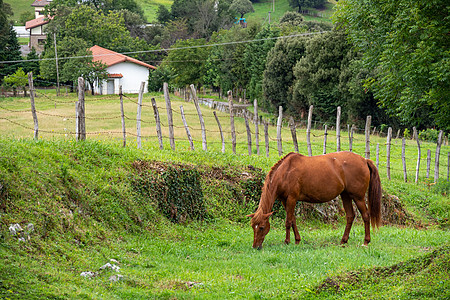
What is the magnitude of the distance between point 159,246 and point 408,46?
13.7m

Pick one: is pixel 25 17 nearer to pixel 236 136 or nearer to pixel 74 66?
pixel 74 66

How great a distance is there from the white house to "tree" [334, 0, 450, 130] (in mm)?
45863

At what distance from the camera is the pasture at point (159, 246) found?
23.4 ft

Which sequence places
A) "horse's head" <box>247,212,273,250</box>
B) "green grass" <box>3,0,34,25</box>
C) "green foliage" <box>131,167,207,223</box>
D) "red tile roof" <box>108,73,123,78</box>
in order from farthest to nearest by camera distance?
1. "green grass" <box>3,0,34,25</box>
2. "red tile roof" <box>108,73,123,78</box>
3. "green foliage" <box>131,167,207,223</box>
4. "horse's head" <box>247,212,273,250</box>

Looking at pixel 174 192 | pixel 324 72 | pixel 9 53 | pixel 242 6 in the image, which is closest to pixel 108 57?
pixel 9 53

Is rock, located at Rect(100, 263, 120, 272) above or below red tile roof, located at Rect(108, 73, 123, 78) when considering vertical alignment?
below

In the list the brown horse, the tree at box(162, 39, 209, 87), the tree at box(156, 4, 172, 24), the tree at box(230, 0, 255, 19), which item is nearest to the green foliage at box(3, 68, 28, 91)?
the tree at box(162, 39, 209, 87)

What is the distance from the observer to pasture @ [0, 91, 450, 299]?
7145 millimetres

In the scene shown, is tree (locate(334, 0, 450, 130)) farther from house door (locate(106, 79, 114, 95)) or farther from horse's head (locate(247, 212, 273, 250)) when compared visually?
house door (locate(106, 79, 114, 95))

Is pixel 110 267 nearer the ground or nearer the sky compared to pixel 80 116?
nearer the ground

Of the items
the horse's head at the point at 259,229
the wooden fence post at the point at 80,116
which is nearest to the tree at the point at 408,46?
the horse's head at the point at 259,229

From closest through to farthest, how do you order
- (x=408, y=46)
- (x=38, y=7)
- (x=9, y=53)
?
1. (x=408, y=46)
2. (x=9, y=53)
3. (x=38, y=7)

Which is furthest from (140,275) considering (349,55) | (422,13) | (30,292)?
(349,55)

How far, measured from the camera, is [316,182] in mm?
10891
